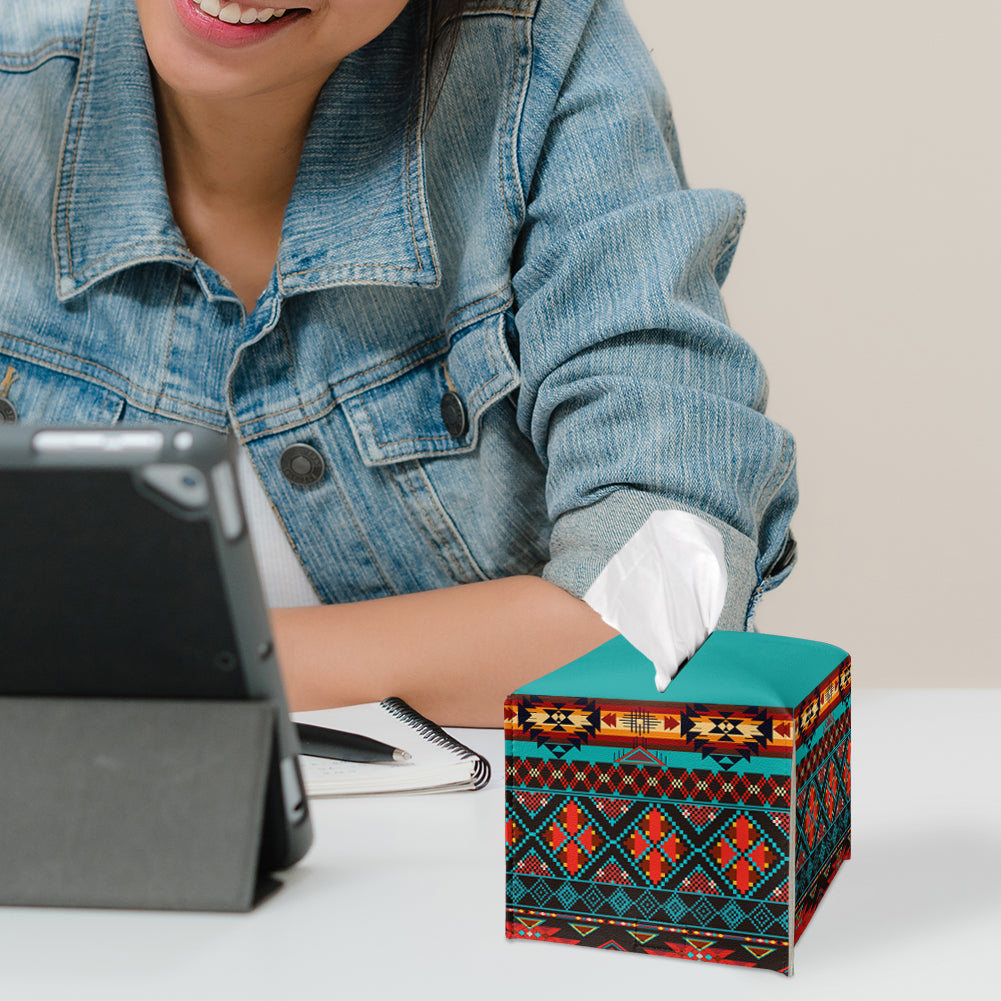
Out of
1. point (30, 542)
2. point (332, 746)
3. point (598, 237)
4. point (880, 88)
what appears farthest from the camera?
point (880, 88)

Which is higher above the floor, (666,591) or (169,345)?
(666,591)

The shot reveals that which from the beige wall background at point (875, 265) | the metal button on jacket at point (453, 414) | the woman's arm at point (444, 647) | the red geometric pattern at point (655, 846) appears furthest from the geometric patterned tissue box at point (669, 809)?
the beige wall background at point (875, 265)

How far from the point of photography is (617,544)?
0.66 m

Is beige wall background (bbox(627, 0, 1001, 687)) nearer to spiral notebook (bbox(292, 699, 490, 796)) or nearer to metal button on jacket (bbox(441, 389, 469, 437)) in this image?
metal button on jacket (bbox(441, 389, 469, 437))

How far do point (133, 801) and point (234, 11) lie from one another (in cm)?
52

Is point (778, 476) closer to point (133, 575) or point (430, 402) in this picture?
point (430, 402)

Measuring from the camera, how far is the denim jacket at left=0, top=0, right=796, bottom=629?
0.77m

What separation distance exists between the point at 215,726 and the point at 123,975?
0.07 m

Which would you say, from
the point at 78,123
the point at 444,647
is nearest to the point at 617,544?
the point at 444,647

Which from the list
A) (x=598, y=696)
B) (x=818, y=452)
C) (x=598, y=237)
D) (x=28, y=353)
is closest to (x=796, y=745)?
(x=598, y=696)

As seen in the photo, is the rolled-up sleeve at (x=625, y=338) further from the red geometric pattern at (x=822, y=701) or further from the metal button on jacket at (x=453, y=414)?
the red geometric pattern at (x=822, y=701)

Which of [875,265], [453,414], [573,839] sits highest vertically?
[573,839]

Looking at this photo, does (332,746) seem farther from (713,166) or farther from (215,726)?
(713,166)

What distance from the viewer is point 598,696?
347 millimetres
